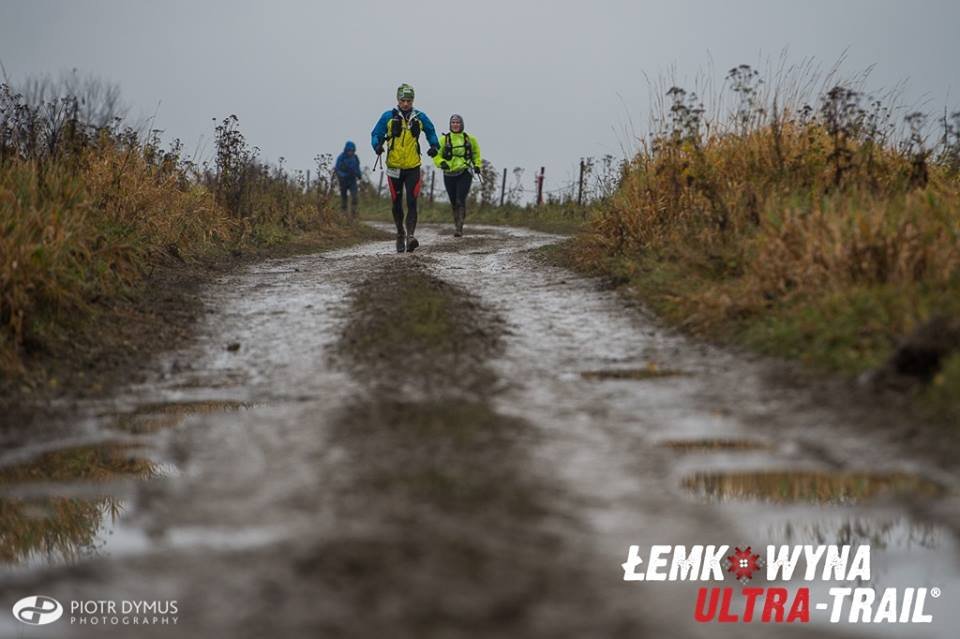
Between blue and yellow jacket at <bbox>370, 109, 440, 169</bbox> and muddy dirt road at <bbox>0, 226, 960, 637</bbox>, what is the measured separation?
21.6 feet

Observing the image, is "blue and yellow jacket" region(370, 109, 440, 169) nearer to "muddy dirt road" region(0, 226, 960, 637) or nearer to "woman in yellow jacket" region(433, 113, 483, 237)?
"woman in yellow jacket" region(433, 113, 483, 237)

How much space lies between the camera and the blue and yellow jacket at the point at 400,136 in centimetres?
1313

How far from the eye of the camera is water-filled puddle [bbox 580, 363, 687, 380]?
6.02 metres

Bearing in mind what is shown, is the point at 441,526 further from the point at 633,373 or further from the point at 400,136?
the point at 400,136

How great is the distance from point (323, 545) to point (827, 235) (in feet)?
16.4

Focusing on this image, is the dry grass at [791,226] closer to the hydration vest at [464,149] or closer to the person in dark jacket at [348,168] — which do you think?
the hydration vest at [464,149]

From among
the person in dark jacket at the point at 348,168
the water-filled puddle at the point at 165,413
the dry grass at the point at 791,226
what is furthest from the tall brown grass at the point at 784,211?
the person in dark jacket at the point at 348,168

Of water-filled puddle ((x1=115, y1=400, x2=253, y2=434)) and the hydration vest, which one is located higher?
the hydration vest

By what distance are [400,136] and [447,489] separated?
32.5ft

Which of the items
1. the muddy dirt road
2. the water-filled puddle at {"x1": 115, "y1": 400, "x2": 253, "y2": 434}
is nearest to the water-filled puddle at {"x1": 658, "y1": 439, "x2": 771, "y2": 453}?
the muddy dirt road

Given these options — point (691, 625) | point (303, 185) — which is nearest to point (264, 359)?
point (691, 625)

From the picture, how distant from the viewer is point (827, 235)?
276 inches

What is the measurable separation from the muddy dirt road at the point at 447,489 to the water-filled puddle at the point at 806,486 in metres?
0.01

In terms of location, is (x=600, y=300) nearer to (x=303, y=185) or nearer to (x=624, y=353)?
(x=624, y=353)
